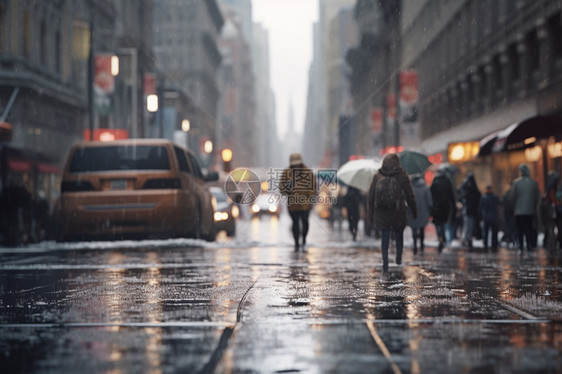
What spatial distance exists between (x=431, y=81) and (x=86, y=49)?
1999 cm

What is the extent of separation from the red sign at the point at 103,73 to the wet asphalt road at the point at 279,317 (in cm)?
2547

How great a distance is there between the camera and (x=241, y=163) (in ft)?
602

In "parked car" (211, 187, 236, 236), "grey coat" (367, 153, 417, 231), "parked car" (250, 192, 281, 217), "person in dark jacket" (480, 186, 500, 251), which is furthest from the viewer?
"parked car" (250, 192, 281, 217)

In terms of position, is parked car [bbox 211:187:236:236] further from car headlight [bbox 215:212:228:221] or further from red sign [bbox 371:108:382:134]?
red sign [bbox 371:108:382:134]

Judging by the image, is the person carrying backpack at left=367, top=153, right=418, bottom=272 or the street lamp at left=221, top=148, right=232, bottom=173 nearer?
the person carrying backpack at left=367, top=153, right=418, bottom=272

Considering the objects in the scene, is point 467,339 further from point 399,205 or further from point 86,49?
point 86,49

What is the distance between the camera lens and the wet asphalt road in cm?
579

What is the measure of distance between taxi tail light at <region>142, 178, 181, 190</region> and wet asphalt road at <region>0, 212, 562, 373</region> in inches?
85.9

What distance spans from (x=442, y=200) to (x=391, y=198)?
623 cm

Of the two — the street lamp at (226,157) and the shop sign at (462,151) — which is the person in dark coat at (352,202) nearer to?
the street lamp at (226,157)

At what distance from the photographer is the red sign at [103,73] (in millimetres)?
39156

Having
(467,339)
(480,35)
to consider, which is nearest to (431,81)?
(480,35)

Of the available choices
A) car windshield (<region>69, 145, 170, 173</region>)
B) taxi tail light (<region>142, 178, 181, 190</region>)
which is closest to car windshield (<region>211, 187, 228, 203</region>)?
car windshield (<region>69, 145, 170, 173</region>)

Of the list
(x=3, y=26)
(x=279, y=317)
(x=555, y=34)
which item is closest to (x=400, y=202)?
(x=279, y=317)
